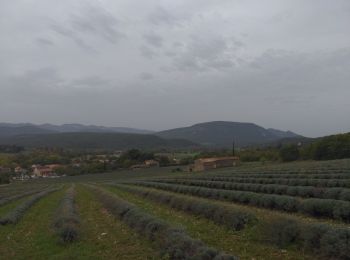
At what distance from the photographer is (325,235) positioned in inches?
362

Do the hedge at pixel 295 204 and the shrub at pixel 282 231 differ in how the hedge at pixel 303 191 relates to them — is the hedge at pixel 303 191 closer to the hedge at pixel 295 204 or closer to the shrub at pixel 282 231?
the hedge at pixel 295 204

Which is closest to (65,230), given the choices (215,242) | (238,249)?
(215,242)

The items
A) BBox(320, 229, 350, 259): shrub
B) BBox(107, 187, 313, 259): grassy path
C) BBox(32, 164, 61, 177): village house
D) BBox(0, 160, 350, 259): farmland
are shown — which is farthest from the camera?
BBox(32, 164, 61, 177): village house

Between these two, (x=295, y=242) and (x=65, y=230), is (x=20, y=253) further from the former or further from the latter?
(x=295, y=242)

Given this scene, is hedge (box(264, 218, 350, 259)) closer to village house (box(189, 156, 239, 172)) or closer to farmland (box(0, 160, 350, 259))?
farmland (box(0, 160, 350, 259))

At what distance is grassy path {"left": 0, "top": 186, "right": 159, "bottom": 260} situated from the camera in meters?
11.3

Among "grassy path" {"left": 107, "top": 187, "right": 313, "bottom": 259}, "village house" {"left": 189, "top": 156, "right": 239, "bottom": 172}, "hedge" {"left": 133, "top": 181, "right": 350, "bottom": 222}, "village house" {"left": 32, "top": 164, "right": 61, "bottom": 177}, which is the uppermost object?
"hedge" {"left": 133, "top": 181, "right": 350, "bottom": 222}

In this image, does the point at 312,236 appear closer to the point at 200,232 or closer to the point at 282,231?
the point at 282,231

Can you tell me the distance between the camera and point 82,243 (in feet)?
42.1

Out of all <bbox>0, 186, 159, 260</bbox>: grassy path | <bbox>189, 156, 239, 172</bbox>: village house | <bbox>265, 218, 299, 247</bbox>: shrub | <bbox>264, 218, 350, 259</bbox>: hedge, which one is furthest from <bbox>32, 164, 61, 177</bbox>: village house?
<bbox>264, 218, 350, 259</bbox>: hedge

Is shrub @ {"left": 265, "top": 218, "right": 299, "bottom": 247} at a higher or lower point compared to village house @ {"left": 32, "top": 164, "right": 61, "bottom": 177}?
higher

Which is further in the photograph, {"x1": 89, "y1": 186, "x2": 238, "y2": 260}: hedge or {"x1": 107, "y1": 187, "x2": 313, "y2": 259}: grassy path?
{"x1": 107, "y1": 187, "x2": 313, "y2": 259}: grassy path

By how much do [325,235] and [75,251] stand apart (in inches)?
258

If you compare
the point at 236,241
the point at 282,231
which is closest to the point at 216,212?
the point at 236,241
